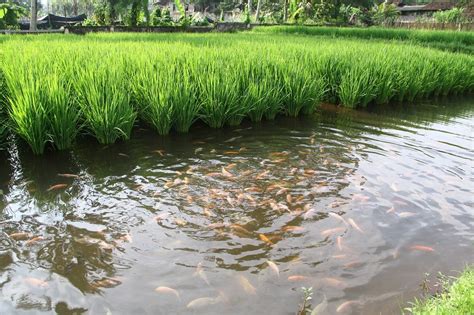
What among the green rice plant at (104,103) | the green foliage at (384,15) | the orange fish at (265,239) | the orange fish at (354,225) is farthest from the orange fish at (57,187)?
the green foliage at (384,15)

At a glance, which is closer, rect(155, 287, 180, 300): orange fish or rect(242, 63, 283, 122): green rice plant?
rect(155, 287, 180, 300): orange fish

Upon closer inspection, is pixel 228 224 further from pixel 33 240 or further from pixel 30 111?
pixel 30 111

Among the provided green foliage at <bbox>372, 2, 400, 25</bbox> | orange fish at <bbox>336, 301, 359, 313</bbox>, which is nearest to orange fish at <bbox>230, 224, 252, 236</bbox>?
orange fish at <bbox>336, 301, 359, 313</bbox>

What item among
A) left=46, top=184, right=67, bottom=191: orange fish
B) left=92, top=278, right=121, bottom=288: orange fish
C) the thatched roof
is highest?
the thatched roof

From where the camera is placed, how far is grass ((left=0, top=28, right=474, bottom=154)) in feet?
15.4

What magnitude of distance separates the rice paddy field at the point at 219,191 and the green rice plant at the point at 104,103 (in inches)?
1.1

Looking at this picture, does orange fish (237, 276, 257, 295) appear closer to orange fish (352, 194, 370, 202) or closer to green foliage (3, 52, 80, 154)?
orange fish (352, 194, 370, 202)

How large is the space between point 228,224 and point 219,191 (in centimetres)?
65

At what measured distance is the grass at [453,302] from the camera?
216 cm

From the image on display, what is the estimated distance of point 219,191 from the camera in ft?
13.2

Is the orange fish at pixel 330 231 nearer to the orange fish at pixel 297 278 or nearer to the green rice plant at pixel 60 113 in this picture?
the orange fish at pixel 297 278

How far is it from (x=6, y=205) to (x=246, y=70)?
13.3ft

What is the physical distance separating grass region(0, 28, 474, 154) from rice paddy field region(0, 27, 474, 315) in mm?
31

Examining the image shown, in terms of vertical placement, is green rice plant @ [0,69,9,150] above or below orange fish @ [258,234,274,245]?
above
